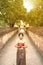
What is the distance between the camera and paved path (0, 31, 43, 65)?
11.0ft

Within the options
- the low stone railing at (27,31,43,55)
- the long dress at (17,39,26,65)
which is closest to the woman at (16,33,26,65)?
the long dress at (17,39,26,65)

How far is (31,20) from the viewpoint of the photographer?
139 inches

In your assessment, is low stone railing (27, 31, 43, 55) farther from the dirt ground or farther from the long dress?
the long dress

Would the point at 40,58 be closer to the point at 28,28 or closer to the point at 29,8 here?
the point at 28,28

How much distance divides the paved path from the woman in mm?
79

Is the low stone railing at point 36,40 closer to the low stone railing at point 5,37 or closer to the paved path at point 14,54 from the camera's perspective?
the paved path at point 14,54

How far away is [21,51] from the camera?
3268mm

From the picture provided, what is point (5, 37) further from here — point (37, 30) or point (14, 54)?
point (37, 30)

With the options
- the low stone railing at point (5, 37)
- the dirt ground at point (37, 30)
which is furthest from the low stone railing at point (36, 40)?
the low stone railing at point (5, 37)

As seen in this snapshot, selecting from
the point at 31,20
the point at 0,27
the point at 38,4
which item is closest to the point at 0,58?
the point at 0,27

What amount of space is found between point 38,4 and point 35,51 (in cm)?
62

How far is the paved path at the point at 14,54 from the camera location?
3.36 meters

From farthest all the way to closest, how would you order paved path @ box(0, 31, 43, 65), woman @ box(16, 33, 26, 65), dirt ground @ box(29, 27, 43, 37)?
dirt ground @ box(29, 27, 43, 37) < paved path @ box(0, 31, 43, 65) < woman @ box(16, 33, 26, 65)

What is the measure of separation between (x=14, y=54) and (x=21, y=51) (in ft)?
0.64
